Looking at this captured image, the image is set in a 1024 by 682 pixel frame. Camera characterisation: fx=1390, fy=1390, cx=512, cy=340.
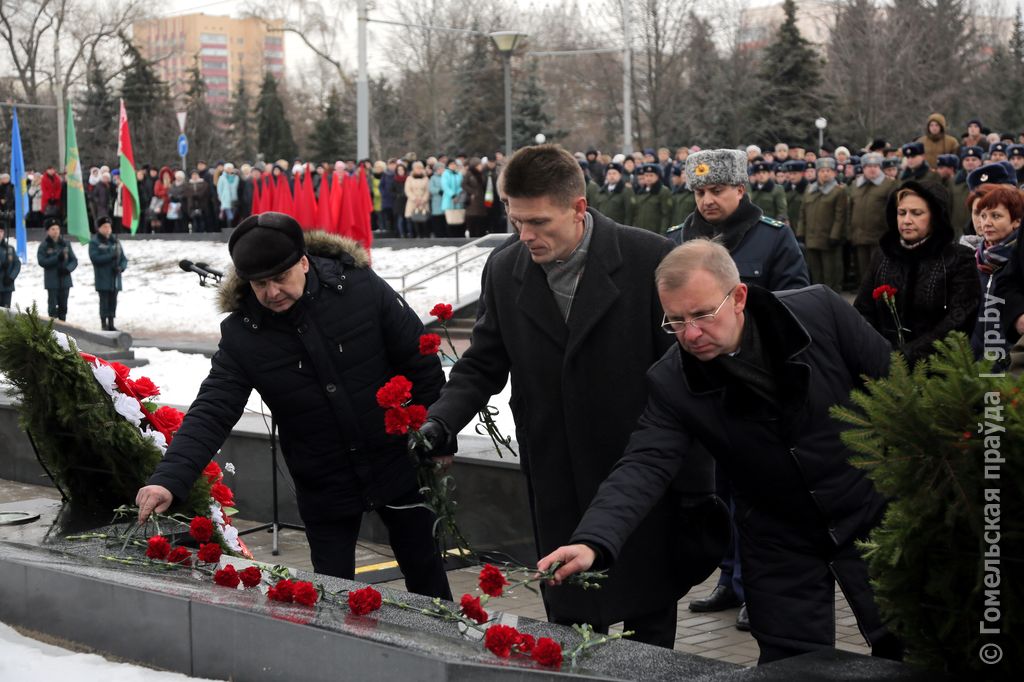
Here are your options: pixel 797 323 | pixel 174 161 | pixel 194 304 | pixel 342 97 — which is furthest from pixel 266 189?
pixel 342 97

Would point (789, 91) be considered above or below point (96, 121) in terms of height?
below

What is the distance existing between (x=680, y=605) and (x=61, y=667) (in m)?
3.23

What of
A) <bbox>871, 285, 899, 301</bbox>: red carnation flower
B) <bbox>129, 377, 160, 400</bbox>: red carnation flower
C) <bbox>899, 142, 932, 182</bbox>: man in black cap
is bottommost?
<bbox>129, 377, 160, 400</bbox>: red carnation flower

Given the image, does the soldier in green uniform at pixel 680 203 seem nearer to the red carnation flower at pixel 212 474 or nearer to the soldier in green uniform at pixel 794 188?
the soldier in green uniform at pixel 794 188

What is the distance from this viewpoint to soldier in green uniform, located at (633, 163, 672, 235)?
69.1 ft

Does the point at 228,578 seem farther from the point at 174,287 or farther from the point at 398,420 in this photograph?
the point at 174,287

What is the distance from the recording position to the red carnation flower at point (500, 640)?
3.46m

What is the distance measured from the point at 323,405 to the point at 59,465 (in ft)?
4.46

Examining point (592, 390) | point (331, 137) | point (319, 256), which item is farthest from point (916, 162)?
point (331, 137)

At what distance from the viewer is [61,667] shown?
419 cm

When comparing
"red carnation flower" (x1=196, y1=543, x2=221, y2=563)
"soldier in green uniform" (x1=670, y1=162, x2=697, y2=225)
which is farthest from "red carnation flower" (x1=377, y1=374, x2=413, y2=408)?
"soldier in green uniform" (x1=670, y1=162, x2=697, y2=225)

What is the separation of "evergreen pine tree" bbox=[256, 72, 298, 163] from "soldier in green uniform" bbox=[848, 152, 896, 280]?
49275 millimetres

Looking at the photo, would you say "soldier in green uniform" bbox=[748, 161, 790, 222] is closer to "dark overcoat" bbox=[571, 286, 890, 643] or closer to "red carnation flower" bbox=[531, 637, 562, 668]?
"dark overcoat" bbox=[571, 286, 890, 643]

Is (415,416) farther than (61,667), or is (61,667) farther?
(415,416)
